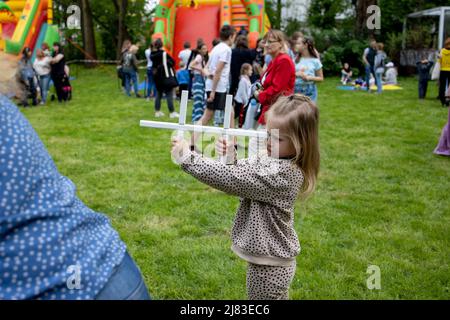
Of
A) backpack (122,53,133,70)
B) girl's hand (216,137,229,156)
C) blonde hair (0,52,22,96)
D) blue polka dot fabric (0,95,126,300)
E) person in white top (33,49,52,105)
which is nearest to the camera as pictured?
blue polka dot fabric (0,95,126,300)

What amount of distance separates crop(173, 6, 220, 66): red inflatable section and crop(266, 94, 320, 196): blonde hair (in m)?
13.6

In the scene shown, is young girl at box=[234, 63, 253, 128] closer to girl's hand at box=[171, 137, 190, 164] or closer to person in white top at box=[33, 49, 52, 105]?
girl's hand at box=[171, 137, 190, 164]

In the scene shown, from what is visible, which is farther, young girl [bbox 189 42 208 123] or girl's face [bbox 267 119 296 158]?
young girl [bbox 189 42 208 123]

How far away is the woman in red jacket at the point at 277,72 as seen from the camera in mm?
5008

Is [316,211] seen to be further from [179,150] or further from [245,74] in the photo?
[245,74]

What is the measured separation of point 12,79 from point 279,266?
1431mm

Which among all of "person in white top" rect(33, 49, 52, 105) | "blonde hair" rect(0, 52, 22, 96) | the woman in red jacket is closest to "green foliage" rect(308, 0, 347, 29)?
"person in white top" rect(33, 49, 52, 105)

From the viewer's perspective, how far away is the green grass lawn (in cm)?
340

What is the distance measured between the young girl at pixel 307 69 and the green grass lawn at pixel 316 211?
3.27 ft

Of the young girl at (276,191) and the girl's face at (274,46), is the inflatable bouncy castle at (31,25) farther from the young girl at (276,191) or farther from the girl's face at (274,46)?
the young girl at (276,191)

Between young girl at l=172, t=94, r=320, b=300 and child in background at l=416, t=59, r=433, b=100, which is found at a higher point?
child in background at l=416, t=59, r=433, b=100

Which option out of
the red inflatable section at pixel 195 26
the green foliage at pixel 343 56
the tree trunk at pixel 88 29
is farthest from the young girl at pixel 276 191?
the tree trunk at pixel 88 29

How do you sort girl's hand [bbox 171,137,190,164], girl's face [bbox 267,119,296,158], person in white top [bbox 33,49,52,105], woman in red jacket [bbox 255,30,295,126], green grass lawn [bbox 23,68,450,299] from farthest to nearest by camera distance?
person in white top [bbox 33,49,52,105] → woman in red jacket [bbox 255,30,295,126] → green grass lawn [bbox 23,68,450,299] → girl's face [bbox 267,119,296,158] → girl's hand [bbox 171,137,190,164]

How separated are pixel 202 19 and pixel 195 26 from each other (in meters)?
0.42
